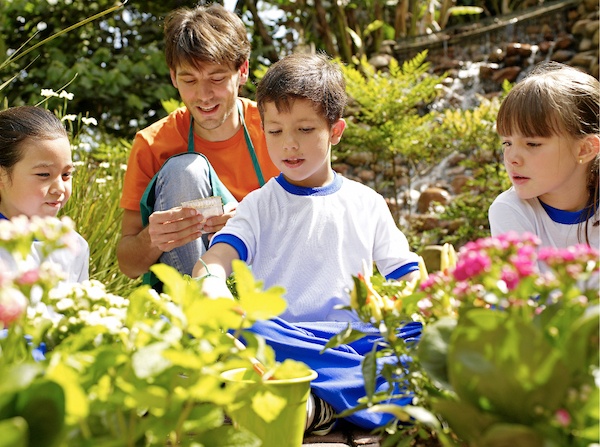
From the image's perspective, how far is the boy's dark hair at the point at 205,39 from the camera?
2475 millimetres

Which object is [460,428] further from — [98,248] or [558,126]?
[98,248]

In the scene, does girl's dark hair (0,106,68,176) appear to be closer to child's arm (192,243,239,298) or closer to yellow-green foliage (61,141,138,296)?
child's arm (192,243,239,298)

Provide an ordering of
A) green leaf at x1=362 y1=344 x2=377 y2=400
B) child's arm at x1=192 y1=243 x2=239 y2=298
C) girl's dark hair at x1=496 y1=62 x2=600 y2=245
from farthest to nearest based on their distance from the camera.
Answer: girl's dark hair at x1=496 y1=62 x2=600 y2=245 → child's arm at x1=192 y1=243 x2=239 y2=298 → green leaf at x1=362 y1=344 x2=377 y2=400

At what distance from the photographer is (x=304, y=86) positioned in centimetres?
211

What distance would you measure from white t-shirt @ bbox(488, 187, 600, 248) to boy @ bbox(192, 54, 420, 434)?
31cm

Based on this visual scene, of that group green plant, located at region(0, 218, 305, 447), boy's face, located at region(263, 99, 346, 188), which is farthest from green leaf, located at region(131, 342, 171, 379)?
boy's face, located at region(263, 99, 346, 188)

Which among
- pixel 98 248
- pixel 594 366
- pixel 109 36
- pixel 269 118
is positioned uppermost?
pixel 109 36

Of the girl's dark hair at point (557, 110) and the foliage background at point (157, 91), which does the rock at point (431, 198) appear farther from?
the girl's dark hair at point (557, 110)

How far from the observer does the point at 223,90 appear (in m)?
2.55

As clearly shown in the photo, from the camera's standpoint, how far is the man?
2.41 metres

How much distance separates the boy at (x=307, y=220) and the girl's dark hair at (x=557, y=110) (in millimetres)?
493

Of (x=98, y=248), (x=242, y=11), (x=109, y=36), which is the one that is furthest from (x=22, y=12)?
(x=98, y=248)

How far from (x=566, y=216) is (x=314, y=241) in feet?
2.62

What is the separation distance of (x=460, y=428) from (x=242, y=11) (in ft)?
27.8
